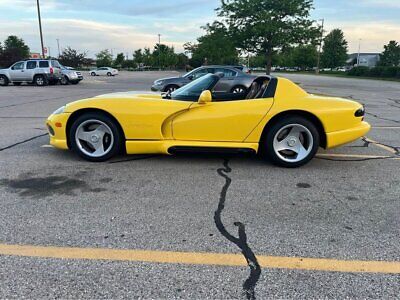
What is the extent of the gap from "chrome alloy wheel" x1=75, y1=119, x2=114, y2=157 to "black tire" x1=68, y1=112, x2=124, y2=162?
0.03 meters

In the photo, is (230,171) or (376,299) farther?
(230,171)

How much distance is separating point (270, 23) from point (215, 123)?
22.4m

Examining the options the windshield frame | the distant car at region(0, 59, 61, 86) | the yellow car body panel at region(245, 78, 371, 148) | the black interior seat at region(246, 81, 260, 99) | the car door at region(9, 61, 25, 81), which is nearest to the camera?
the yellow car body panel at region(245, 78, 371, 148)

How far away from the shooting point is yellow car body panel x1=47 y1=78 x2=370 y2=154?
173 inches

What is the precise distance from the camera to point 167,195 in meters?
3.61

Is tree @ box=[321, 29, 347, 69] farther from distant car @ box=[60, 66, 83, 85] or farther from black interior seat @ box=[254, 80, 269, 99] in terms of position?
black interior seat @ box=[254, 80, 269, 99]

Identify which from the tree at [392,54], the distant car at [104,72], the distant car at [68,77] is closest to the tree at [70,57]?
the distant car at [104,72]

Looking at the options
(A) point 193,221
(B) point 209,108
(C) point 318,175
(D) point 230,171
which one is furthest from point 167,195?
(C) point 318,175

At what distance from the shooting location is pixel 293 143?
15.0 feet

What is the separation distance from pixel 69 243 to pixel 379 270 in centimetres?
228

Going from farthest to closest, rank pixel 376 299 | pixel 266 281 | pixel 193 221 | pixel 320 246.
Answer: pixel 193 221, pixel 320 246, pixel 266 281, pixel 376 299

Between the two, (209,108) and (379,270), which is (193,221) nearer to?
(379,270)

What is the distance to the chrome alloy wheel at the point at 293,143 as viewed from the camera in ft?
14.8

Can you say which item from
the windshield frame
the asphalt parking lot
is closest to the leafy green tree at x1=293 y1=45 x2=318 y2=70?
the windshield frame
